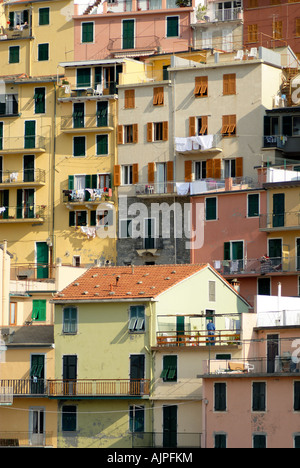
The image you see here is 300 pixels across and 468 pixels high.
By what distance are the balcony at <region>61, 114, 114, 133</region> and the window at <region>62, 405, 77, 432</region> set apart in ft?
98.9

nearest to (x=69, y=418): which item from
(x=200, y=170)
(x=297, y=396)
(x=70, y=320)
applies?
(x=70, y=320)

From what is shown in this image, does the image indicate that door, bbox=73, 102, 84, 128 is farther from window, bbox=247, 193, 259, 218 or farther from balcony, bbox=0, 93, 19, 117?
window, bbox=247, 193, 259, 218

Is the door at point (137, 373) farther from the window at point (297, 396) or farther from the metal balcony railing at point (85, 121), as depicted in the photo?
the metal balcony railing at point (85, 121)

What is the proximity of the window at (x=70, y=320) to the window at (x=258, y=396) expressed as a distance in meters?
12.3

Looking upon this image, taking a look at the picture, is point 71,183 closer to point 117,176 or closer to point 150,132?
point 117,176

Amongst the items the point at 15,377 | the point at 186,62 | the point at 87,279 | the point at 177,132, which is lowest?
the point at 15,377

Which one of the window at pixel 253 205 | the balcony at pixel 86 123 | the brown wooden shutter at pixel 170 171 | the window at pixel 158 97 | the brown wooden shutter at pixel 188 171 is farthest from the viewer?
the balcony at pixel 86 123

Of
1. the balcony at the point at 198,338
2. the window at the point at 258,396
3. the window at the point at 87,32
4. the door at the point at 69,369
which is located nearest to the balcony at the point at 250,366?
the window at the point at 258,396

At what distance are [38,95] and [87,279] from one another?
28.0 metres

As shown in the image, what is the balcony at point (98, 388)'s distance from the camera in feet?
181

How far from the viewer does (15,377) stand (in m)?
58.6
